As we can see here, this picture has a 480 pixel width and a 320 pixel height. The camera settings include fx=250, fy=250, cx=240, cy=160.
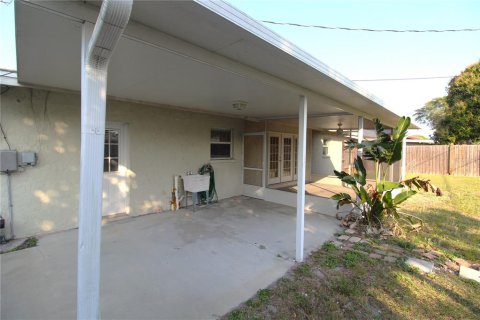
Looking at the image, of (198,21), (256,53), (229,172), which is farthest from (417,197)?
(198,21)

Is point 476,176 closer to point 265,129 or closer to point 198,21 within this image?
point 265,129

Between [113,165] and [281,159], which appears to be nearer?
[113,165]

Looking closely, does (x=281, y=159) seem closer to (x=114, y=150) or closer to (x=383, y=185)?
(x=383, y=185)

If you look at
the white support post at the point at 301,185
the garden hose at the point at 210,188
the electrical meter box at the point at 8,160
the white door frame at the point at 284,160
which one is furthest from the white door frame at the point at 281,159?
the electrical meter box at the point at 8,160

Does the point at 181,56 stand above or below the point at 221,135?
above

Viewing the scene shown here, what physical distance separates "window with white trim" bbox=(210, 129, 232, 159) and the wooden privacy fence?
15199 mm

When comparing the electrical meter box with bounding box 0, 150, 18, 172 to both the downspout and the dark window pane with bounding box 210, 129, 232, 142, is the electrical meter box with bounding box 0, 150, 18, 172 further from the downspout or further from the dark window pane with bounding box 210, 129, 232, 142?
the dark window pane with bounding box 210, 129, 232, 142

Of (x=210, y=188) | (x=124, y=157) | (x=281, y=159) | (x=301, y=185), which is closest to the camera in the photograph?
(x=301, y=185)

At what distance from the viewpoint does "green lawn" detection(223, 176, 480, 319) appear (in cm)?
272

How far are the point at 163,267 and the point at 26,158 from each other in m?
3.20

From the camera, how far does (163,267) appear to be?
3574mm

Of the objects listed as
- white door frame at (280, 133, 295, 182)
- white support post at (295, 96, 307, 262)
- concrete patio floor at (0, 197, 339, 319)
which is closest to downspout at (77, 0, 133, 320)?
concrete patio floor at (0, 197, 339, 319)

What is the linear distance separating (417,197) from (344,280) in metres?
7.55

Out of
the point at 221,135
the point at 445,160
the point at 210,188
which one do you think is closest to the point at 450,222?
the point at 210,188
